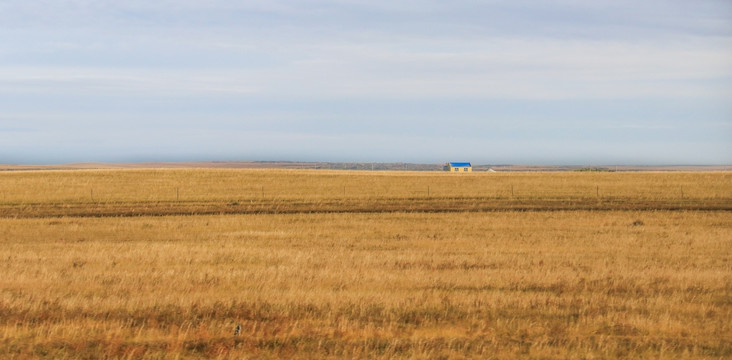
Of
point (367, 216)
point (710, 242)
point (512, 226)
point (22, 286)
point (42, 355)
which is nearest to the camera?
point (42, 355)

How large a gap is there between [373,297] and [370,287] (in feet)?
4.13

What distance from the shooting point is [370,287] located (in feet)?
43.8

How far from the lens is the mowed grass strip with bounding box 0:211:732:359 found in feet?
30.2

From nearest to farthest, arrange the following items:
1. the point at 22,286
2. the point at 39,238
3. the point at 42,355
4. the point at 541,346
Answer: the point at 42,355
the point at 541,346
the point at 22,286
the point at 39,238

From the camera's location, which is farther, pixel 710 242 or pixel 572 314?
pixel 710 242

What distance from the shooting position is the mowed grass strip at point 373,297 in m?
9.22

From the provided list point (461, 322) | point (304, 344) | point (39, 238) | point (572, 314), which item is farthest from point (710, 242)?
point (39, 238)

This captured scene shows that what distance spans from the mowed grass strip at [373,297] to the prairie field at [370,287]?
39mm

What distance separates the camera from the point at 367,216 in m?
33.5

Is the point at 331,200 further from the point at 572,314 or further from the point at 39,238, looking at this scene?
the point at 572,314

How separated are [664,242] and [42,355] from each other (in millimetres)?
18662

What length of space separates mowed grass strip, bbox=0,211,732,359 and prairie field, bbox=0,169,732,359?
39mm

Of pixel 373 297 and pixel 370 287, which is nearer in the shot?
pixel 373 297

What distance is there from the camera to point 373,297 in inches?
476
